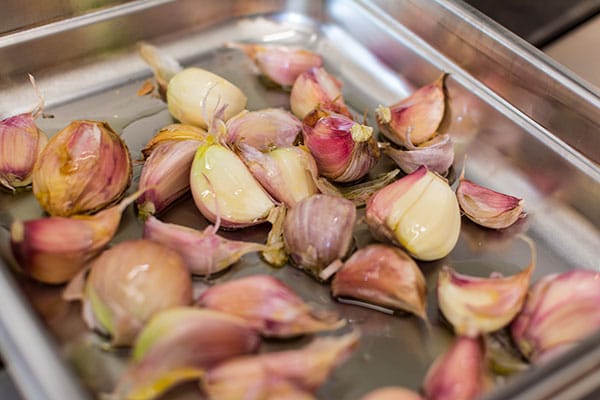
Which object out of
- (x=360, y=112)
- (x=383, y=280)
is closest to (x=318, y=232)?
(x=383, y=280)

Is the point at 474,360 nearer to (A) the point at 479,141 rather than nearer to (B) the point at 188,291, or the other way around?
(B) the point at 188,291

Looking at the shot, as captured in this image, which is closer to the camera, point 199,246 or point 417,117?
point 199,246

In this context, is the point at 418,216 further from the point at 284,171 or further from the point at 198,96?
the point at 198,96

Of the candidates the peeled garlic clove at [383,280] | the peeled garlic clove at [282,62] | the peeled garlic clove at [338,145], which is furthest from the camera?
the peeled garlic clove at [282,62]

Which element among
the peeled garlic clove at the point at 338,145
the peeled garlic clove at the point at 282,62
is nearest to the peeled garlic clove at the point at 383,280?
the peeled garlic clove at the point at 338,145

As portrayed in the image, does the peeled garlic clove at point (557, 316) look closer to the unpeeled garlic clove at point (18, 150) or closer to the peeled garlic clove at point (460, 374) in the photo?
the peeled garlic clove at point (460, 374)

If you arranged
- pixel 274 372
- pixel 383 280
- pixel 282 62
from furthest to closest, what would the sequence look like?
pixel 282 62
pixel 383 280
pixel 274 372

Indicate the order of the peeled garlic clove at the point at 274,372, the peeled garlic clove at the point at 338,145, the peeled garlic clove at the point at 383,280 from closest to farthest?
the peeled garlic clove at the point at 274,372 → the peeled garlic clove at the point at 383,280 → the peeled garlic clove at the point at 338,145

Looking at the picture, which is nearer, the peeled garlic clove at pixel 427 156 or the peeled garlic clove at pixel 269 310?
the peeled garlic clove at pixel 269 310
